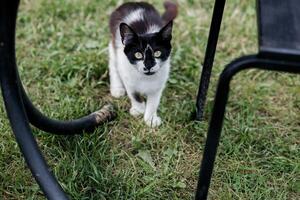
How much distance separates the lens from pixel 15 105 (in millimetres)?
1605

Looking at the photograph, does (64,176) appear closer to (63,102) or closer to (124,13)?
(63,102)

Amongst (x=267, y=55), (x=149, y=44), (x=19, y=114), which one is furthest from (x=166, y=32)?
(x=267, y=55)

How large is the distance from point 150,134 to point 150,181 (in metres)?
0.27

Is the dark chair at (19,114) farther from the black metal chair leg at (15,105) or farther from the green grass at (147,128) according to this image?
the green grass at (147,128)

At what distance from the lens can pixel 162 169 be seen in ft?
6.55

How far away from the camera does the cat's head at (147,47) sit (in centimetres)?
202

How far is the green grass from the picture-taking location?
191 centimetres

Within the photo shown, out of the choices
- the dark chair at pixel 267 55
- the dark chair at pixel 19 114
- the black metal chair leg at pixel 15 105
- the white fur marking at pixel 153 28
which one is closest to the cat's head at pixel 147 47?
the white fur marking at pixel 153 28

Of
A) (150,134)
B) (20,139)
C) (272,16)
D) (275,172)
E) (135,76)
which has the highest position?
(272,16)

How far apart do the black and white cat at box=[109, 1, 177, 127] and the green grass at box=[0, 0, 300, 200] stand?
74 mm

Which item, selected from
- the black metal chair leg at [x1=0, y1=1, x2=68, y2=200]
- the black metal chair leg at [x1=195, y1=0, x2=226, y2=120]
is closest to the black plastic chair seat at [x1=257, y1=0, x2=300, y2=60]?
the black metal chair leg at [x1=195, y1=0, x2=226, y2=120]

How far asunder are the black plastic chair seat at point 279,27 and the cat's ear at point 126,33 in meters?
0.69

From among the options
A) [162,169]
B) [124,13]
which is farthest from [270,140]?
[124,13]

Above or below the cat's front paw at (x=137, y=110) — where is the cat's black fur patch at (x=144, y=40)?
above
